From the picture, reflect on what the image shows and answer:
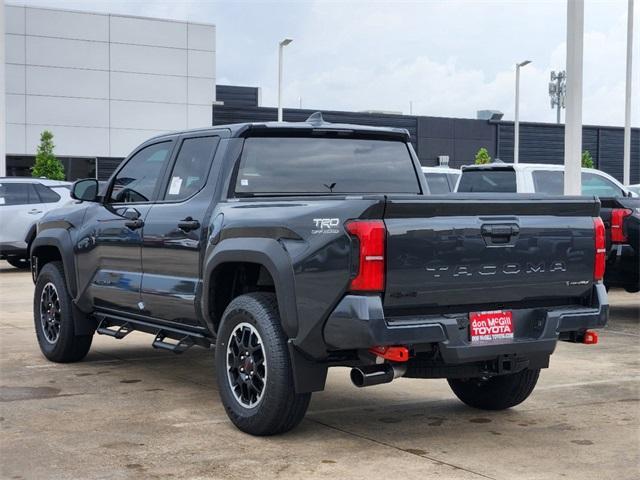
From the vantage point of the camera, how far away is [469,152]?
171ft

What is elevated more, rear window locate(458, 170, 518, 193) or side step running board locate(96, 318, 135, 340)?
rear window locate(458, 170, 518, 193)

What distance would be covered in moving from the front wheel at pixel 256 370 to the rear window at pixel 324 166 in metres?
0.99

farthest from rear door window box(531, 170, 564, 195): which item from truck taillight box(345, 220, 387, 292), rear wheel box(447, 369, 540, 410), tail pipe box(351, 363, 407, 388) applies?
truck taillight box(345, 220, 387, 292)

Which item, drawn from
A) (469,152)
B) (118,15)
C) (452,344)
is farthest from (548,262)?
(469,152)

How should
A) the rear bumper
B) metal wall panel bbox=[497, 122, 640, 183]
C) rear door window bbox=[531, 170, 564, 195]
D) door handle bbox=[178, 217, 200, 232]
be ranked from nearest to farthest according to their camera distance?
the rear bumper → door handle bbox=[178, 217, 200, 232] → rear door window bbox=[531, 170, 564, 195] → metal wall panel bbox=[497, 122, 640, 183]

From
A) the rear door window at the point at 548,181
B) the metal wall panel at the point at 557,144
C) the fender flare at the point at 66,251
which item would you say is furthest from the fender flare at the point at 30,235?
the metal wall panel at the point at 557,144

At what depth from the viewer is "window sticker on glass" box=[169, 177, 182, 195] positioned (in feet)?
23.7

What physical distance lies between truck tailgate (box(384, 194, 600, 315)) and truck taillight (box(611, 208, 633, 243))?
536 cm

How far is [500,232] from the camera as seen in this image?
5.69 metres

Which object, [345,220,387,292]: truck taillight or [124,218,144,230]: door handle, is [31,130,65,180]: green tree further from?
[345,220,387,292]: truck taillight

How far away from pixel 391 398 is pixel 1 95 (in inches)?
817

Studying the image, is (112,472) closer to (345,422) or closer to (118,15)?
(345,422)

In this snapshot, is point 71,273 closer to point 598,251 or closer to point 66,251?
point 66,251

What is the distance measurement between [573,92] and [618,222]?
2.48 metres
